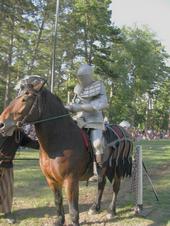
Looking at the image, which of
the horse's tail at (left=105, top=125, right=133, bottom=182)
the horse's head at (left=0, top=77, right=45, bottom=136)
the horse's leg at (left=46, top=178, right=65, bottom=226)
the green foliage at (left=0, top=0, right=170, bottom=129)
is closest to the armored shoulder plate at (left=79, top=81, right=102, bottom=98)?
the horse's tail at (left=105, top=125, right=133, bottom=182)

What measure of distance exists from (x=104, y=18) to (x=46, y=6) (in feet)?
28.8

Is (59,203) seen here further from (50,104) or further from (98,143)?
(50,104)

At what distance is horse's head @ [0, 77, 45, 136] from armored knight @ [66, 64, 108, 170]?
91 centimetres

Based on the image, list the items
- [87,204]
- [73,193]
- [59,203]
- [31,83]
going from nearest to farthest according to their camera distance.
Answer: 1. [31,83]
2. [73,193]
3. [59,203]
4. [87,204]

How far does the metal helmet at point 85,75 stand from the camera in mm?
7184

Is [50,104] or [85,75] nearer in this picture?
[50,104]

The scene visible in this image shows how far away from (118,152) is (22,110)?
2620 mm

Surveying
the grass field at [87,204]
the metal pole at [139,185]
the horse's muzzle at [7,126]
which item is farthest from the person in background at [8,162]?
the metal pole at [139,185]

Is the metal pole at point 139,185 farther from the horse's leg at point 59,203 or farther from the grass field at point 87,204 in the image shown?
the horse's leg at point 59,203

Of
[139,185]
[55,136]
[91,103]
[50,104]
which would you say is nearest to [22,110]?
[50,104]

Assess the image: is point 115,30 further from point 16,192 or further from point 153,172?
point 16,192

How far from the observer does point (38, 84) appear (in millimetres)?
6312

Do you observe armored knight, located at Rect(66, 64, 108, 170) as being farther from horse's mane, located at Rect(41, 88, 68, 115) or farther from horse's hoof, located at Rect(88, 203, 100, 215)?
horse's hoof, located at Rect(88, 203, 100, 215)

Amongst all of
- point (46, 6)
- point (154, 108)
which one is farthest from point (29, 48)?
point (154, 108)
